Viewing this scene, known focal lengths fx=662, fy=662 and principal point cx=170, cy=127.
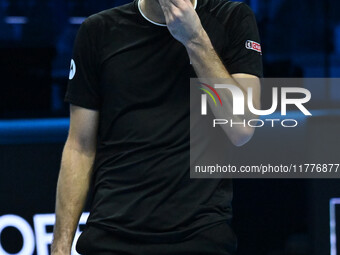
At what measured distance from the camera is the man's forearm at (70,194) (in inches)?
80.9

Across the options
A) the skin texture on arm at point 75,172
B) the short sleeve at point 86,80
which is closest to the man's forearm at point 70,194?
the skin texture on arm at point 75,172

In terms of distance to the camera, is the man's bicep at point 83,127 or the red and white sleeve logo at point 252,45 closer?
the red and white sleeve logo at point 252,45

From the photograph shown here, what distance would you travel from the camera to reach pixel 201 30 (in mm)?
1880

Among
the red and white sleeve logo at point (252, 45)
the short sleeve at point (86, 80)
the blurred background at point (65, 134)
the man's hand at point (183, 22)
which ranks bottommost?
the blurred background at point (65, 134)

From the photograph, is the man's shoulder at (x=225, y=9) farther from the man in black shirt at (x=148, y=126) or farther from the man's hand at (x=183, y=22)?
the man's hand at (x=183, y=22)

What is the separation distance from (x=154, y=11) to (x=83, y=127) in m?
0.42

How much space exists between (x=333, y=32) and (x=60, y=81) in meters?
1.68

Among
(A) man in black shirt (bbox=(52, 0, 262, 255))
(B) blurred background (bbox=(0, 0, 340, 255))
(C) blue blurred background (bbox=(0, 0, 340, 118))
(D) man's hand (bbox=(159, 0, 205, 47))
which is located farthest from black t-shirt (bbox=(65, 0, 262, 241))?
(C) blue blurred background (bbox=(0, 0, 340, 118))

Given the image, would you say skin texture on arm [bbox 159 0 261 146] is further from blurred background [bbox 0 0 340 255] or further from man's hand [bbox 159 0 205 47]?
blurred background [bbox 0 0 340 255]

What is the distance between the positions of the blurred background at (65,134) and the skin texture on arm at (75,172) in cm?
136

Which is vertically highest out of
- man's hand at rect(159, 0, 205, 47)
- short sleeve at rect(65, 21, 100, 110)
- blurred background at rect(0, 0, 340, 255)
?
man's hand at rect(159, 0, 205, 47)

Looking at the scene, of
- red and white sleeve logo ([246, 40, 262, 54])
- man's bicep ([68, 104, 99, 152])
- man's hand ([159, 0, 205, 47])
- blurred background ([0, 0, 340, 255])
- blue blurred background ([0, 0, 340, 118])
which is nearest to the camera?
man's hand ([159, 0, 205, 47])

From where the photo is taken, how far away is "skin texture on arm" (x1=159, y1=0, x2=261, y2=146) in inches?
73.4

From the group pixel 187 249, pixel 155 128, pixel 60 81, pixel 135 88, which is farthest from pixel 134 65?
pixel 60 81
